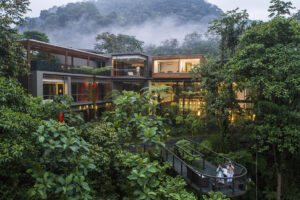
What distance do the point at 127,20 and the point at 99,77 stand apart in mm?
63392

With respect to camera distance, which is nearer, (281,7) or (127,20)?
(281,7)

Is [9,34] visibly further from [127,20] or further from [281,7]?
[127,20]

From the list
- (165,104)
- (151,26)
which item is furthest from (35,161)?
(151,26)

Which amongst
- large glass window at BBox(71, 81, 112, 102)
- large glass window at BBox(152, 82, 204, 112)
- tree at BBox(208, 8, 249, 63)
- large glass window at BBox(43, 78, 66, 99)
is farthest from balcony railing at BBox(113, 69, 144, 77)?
tree at BBox(208, 8, 249, 63)

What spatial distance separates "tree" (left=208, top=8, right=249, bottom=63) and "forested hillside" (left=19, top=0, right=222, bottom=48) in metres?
62.1

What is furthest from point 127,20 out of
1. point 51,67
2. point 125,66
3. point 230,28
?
point 230,28

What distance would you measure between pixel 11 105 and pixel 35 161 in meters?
1.82

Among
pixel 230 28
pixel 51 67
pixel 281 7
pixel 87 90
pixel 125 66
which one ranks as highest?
pixel 281 7

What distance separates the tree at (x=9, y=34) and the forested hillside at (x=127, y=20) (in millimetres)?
65865

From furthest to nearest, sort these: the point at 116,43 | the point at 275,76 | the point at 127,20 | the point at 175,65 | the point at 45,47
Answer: the point at 127,20, the point at 116,43, the point at 175,65, the point at 45,47, the point at 275,76

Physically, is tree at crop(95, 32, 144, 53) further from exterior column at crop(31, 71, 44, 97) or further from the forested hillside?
the forested hillside

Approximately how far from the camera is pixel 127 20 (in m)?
76.6

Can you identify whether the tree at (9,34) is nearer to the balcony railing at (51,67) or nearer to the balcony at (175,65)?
the balcony railing at (51,67)

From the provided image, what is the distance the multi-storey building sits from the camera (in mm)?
14734
